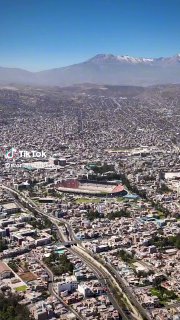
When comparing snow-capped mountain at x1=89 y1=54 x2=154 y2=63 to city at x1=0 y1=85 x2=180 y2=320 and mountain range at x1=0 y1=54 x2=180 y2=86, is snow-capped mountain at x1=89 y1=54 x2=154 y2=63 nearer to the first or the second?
mountain range at x1=0 y1=54 x2=180 y2=86

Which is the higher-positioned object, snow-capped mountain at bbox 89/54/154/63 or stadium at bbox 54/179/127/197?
snow-capped mountain at bbox 89/54/154/63

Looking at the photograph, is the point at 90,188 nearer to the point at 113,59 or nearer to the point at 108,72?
the point at 108,72

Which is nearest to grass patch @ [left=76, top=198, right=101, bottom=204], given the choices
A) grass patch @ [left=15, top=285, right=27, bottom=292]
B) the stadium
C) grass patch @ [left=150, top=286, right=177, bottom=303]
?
the stadium

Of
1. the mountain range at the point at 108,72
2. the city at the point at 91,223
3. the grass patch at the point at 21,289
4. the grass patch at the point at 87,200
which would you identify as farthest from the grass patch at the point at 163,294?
the mountain range at the point at 108,72

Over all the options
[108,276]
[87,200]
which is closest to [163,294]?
[108,276]

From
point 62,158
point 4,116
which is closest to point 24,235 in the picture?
point 62,158

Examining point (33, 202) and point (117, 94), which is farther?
point (117, 94)

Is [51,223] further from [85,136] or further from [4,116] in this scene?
[4,116]

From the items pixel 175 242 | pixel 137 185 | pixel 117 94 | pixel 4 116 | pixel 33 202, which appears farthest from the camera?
pixel 117 94
